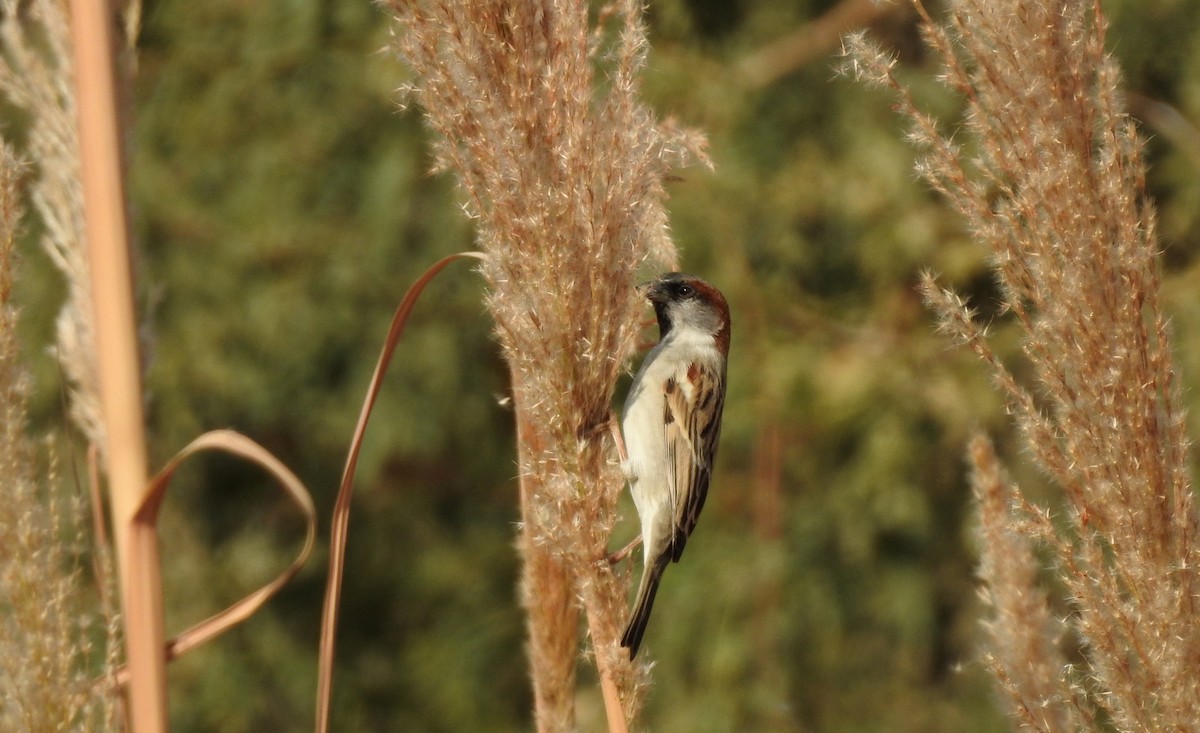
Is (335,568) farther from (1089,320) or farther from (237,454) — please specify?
(1089,320)

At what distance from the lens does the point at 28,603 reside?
1344 mm

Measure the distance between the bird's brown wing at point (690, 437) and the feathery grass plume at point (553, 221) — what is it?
0.91 metres

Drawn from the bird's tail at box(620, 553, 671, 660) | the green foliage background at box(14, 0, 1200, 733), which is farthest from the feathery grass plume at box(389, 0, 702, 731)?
the green foliage background at box(14, 0, 1200, 733)

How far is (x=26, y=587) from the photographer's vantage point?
4.42 ft

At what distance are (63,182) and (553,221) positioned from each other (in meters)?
0.62

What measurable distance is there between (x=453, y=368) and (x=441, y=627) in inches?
40.6

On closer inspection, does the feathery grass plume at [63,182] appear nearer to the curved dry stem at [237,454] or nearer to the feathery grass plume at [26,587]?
the feathery grass plume at [26,587]

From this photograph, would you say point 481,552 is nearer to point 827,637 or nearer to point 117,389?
point 827,637

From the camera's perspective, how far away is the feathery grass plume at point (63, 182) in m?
1.57

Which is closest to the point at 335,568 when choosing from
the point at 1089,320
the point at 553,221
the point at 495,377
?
the point at 553,221

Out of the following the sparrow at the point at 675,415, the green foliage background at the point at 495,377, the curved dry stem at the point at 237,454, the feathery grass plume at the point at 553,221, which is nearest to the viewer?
the curved dry stem at the point at 237,454

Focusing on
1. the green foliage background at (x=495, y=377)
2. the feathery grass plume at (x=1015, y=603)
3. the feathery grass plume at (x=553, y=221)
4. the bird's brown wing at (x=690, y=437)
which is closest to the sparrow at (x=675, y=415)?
the bird's brown wing at (x=690, y=437)

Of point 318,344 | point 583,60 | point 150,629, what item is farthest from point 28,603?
point 318,344

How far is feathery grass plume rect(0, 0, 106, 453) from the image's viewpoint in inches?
62.0
